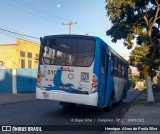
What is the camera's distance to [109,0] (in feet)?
70.6

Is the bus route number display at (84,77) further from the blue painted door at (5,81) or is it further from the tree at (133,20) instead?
the blue painted door at (5,81)

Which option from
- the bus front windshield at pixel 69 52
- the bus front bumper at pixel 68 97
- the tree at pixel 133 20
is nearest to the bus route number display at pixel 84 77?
the bus front windshield at pixel 69 52

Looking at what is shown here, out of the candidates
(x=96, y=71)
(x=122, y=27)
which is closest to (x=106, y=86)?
(x=96, y=71)

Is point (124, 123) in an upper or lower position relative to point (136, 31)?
lower

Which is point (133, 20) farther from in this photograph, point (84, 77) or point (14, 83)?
point (14, 83)

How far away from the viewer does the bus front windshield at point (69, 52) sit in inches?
481

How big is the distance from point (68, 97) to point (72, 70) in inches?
43.6

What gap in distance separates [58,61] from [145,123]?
430 cm

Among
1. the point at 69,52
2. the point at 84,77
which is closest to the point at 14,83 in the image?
the point at 69,52

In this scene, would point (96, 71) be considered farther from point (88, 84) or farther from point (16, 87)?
point (16, 87)

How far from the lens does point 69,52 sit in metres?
12.4

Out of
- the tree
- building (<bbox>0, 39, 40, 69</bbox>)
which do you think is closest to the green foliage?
the tree

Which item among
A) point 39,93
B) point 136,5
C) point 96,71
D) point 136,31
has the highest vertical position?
point 136,5

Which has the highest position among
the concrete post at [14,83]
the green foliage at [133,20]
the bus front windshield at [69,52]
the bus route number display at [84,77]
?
the green foliage at [133,20]
